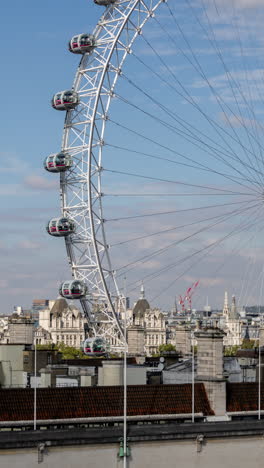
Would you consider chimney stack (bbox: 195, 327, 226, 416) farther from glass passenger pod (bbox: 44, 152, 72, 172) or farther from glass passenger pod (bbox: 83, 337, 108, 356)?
glass passenger pod (bbox: 44, 152, 72, 172)

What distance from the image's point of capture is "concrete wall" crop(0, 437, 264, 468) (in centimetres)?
3856

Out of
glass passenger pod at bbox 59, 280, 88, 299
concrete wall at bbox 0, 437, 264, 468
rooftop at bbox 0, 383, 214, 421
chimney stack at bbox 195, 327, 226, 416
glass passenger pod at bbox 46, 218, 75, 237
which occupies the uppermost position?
glass passenger pod at bbox 46, 218, 75, 237

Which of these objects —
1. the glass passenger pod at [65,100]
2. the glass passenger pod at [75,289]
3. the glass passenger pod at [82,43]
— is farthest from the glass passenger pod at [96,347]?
the glass passenger pod at [82,43]

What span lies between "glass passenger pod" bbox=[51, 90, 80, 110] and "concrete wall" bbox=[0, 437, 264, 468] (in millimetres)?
55346

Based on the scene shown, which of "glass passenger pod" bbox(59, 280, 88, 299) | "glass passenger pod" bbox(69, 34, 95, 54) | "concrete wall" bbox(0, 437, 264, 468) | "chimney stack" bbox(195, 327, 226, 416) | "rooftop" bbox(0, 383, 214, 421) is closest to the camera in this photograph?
"concrete wall" bbox(0, 437, 264, 468)

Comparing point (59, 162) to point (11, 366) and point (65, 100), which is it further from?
point (11, 366)

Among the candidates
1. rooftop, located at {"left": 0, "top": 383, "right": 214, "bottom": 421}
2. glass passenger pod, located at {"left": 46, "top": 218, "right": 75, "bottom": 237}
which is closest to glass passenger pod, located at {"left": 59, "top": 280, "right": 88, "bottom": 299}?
glass passenger pod, located at {"left": 46, "top": 218, "right": 75, "bottom": 237}

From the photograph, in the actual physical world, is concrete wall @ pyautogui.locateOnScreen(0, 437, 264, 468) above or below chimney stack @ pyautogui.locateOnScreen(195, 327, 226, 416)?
below

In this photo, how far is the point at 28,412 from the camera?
4784 centimetres

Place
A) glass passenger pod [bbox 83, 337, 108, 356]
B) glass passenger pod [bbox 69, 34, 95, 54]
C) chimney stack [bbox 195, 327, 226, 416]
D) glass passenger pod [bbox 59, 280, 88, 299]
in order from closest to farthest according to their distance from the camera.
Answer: chimney stack [bbox 195, 327, 226, 416], glass passenger pod [bbox 83, 337, 108, 356], glass passenger pod [bbox 69, 34, 95, 54], glass passenger pod [bbox 59, 280, 88, 299]

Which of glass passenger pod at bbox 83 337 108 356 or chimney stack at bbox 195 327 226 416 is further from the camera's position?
glass passenger pod at bbox 83 337 108 356

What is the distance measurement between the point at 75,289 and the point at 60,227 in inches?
221

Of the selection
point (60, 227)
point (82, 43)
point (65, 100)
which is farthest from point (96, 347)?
point (82, 43)

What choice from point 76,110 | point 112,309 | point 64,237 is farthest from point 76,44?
point 112,309
